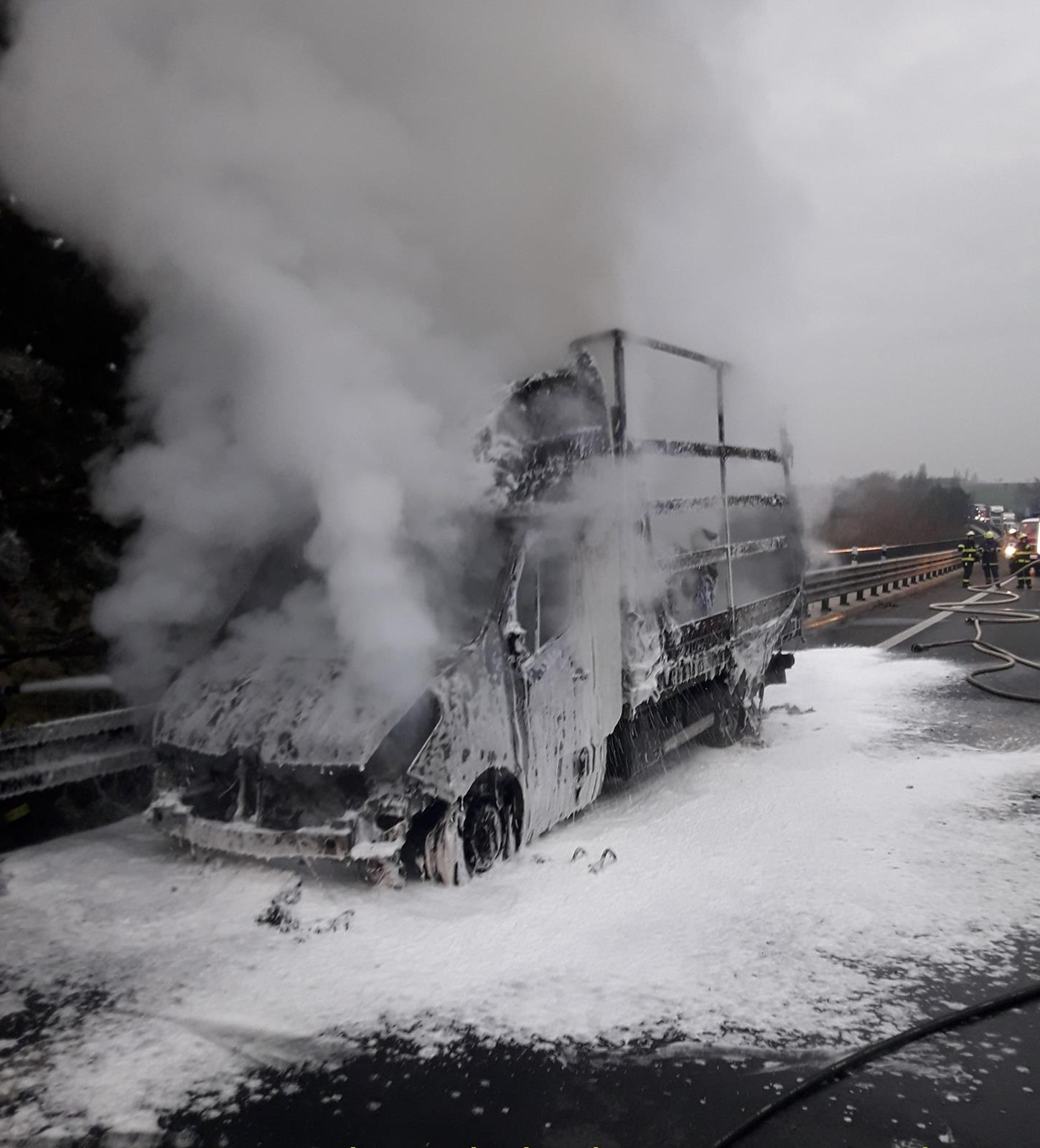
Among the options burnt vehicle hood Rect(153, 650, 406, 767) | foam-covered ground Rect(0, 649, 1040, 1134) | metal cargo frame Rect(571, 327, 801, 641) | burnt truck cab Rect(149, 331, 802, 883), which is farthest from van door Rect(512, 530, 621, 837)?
burnt vehicle hood Rect(153, 650, 406, 767)

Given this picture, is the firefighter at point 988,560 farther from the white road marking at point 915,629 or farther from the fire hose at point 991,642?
the white road marking at point 915,629

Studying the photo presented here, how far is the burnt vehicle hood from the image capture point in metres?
3.76

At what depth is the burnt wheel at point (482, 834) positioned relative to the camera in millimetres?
4004

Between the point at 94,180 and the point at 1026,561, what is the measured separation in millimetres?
23759

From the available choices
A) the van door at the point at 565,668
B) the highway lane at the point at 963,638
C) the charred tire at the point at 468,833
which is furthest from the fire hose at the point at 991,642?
the charred tire at the point at 468,833

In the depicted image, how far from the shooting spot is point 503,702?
4109 mm

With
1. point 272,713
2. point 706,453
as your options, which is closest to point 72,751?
point 272,713

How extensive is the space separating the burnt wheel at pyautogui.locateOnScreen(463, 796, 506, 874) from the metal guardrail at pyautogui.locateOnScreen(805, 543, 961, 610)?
26.6 feet

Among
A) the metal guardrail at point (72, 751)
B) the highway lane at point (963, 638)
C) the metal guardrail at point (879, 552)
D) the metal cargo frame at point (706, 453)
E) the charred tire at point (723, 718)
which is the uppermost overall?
the metal cargo frame at point (706, 453)

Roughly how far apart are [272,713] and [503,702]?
1.01 metres

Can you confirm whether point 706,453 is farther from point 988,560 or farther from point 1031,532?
point 1031,532

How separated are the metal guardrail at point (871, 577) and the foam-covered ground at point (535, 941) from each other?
7.31m

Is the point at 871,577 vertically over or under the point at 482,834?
over

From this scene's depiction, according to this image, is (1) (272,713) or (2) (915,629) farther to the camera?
(2) (915,629)
